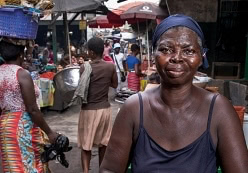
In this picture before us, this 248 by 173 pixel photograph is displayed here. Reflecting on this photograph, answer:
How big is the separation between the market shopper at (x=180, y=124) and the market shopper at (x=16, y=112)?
1.47 m

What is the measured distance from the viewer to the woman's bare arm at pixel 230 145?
132 cm

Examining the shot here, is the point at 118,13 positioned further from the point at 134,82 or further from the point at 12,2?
the point at 12,2

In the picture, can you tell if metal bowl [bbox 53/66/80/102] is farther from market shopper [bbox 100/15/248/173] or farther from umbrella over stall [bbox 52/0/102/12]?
market shopper [bbox 100/15/248/173]

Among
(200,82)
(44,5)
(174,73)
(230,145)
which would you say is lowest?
(200,82)

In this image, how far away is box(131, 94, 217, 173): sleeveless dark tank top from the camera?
1.32 m

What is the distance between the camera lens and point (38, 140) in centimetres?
286

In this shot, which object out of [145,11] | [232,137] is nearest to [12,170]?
[232,137]

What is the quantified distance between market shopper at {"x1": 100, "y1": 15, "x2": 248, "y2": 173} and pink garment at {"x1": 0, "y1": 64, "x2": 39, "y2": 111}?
1496mm

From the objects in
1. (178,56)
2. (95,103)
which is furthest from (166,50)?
(95,103)

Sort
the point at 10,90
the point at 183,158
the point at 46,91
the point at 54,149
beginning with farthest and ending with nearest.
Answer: the point at 46,91
the point at 54,149
the point at 10,90
the point at 183,158

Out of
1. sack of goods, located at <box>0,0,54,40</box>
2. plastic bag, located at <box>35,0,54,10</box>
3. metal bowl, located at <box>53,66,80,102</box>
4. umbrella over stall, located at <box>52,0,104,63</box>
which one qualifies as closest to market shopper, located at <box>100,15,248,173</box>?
sack of goods, located at <box>0,0,54,40</box>

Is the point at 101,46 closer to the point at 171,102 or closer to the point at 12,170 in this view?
the point at 12,170

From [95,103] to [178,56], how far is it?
9.16 feet

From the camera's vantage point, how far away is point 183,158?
132 centimetres
